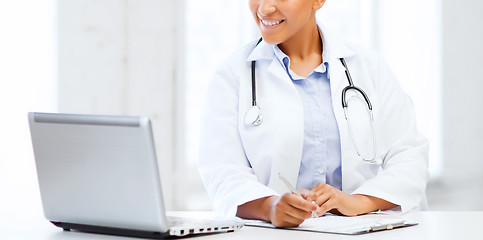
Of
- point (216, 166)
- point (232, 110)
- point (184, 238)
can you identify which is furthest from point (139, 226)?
point (232, 110)

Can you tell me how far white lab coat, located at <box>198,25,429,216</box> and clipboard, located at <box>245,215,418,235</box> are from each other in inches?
Result: 9.1

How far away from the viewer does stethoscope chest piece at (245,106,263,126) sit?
1468mm

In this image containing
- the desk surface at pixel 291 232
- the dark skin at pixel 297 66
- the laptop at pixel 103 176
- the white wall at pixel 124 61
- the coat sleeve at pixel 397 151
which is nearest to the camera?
the laptop at pixel 103 176

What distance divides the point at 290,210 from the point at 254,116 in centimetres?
41

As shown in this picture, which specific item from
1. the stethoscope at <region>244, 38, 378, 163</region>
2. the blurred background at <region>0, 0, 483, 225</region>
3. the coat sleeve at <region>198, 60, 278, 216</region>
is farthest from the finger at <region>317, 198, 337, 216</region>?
the blurred background at <region>0, 0, 483, 225</region>

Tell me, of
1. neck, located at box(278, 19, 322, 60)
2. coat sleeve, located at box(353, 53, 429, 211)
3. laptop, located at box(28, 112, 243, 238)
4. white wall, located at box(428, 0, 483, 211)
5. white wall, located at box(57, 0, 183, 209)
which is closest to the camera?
laptop, located at box(28, 112, 243, 238)

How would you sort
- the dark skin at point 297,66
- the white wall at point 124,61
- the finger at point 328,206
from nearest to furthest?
the dark skin at point 297,66, the finger at point 328,206, the white wall at point 124,61

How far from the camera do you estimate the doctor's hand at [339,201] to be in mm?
1314

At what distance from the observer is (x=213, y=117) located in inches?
58.7

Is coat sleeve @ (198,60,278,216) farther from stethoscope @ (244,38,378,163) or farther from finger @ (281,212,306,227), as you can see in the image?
finger @ (281,212,306,227)

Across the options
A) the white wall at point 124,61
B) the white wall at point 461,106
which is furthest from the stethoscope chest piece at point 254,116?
the white wall at point 461,106

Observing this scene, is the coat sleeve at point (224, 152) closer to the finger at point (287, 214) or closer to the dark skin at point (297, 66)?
the dark skin at point (297, 66)

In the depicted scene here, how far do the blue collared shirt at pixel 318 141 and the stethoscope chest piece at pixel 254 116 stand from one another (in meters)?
0.12

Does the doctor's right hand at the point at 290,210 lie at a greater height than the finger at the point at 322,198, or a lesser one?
greater
